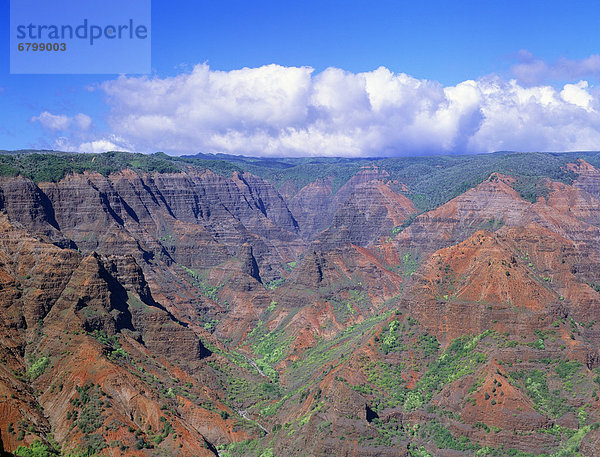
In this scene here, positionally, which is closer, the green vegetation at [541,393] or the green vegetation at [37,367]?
the green vegetation at [541,393]

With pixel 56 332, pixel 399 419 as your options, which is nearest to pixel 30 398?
pixel 56 332

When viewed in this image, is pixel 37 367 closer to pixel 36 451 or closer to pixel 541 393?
pixel 36 451

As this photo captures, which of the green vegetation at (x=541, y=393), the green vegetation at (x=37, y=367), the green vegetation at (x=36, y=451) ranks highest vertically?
the green vegetation at (x=37, y=367)

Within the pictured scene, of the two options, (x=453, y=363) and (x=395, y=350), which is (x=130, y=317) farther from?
(x=453, y=363)

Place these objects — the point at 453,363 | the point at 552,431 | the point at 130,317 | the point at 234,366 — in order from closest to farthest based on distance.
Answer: the point at 552,431
the point at 453,363
the point at 130,317
the point at 234,366

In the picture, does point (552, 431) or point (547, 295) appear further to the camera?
point (547, 295)

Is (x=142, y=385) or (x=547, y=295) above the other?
(x=547, y=295)

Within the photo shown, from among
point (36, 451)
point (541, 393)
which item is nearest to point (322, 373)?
point (541, 393)

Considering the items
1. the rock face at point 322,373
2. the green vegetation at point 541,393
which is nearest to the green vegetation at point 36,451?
the rock face at point 322,373

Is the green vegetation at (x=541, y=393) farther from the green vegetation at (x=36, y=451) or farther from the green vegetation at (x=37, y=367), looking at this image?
the green vegetation at (x=37, y=367)

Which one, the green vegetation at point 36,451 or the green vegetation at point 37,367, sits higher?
the green vegetation at point 37,367

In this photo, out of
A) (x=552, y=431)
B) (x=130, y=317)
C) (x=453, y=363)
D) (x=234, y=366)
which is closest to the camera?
(x=552, y=431)
